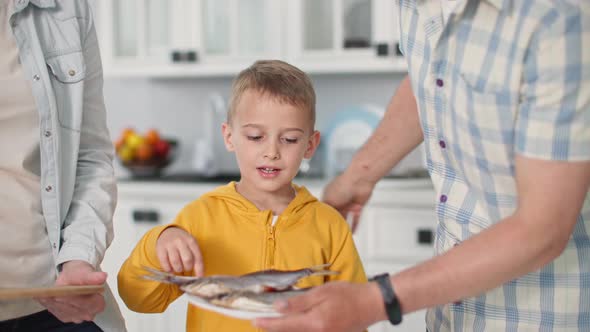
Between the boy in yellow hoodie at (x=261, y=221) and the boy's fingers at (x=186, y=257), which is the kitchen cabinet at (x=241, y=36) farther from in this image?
the boy's fingers at (x=186, y=257)

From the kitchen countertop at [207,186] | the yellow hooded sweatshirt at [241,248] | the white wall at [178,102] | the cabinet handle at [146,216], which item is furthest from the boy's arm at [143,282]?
the white wall at [178,102]

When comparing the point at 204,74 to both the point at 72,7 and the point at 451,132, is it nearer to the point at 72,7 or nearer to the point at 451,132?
the point at 72,7

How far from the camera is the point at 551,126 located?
3.47 feet

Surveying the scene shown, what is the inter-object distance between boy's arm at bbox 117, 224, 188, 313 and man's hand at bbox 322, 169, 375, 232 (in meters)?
0.42

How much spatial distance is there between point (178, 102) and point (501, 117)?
2.96m

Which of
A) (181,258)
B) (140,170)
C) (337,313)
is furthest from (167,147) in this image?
(337,313)

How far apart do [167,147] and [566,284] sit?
2523 millimetres

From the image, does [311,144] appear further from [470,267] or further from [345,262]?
[470,267]

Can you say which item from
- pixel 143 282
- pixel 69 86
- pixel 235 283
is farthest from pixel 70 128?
pixel 235 283

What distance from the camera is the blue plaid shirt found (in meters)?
1.05

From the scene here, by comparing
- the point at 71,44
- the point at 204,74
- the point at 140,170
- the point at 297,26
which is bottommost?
the point at 140,170

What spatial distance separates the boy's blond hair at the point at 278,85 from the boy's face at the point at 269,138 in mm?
11

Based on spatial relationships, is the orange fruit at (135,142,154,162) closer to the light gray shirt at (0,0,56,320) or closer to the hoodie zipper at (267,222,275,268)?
the light gray shirt at (0,0,56,320)

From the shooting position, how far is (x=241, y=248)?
4.54ft
